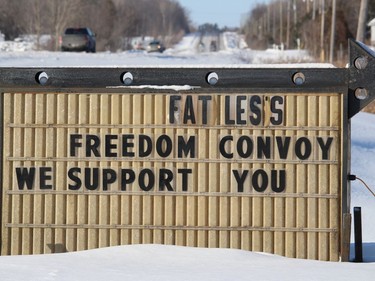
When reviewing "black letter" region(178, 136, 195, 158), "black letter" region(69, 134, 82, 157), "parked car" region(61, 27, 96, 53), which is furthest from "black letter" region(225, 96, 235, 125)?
"parked car" region(61, 27, 96, 53)

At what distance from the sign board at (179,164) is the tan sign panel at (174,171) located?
0.4 inches

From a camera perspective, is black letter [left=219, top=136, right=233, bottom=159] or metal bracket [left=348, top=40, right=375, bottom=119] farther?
black letter [left=219, top=136, right=233, bottom=159]

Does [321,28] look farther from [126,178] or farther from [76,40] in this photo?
[126,178]

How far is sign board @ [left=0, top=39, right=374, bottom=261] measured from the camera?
10.3 m

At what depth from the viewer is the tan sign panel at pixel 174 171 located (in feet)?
33.9

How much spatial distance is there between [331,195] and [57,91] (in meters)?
2.95

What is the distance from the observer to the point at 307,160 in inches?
407

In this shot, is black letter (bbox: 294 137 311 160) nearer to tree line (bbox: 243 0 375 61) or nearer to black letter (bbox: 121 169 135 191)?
black letter (bbox: 121 169 135 191)

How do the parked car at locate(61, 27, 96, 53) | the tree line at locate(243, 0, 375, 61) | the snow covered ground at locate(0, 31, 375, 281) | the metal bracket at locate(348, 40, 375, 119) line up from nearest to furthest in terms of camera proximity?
the snow covered ground at locate(0, 31, 375, 281), the metal bracket at locate(348, 40, 375, 119), the parked car at locate(61, 27, 96, 53), the tree line at locate(243, 0, 375, 61)

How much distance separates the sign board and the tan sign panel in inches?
0.4

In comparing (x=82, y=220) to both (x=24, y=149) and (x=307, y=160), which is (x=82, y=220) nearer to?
(x=24, y=149)

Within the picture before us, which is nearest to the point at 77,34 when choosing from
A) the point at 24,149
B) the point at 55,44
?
the point at 55,44

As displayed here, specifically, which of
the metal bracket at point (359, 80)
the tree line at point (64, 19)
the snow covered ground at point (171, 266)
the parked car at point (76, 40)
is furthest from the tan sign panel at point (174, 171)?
the tree line at point (64, 19)

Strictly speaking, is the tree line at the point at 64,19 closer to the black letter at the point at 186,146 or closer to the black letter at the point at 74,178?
the black letter at the point at 74,178
